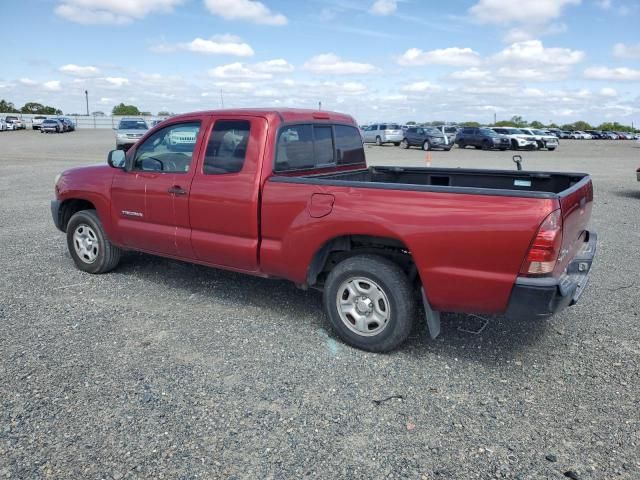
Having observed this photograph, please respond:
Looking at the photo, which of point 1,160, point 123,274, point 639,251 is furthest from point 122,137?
point 639,251

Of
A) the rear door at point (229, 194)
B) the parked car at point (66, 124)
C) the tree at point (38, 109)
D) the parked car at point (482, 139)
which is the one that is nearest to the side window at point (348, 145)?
the rear door at point (229, 194)

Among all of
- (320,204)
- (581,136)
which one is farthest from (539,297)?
(581,136)

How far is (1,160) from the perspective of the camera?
2239cm

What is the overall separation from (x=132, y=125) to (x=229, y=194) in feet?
88.5

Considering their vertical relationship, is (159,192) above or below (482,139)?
above

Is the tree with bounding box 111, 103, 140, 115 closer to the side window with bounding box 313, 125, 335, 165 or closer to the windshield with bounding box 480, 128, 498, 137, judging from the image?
the windshield with bounding box 480, 128, 498, 137

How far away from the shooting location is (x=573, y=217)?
3838 mm

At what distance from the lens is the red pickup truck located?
3521 millimetres

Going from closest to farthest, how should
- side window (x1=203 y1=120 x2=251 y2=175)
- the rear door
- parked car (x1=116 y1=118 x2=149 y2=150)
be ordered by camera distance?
1. the rear door
2. side window (x1=203 y1=120 x2=251 y2=175)
3. parked car (x1=116 y1=118 x2=149 y2=150)

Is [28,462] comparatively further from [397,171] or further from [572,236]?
[397,171]

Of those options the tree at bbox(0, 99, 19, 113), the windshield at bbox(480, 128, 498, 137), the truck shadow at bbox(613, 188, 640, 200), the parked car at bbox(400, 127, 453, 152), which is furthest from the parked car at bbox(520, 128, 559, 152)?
the tree at bbox(0, 99, 19, 113)

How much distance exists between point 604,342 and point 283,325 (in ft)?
8.63

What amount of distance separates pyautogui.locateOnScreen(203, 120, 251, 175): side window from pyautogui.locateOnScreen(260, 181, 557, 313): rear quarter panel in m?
0.65

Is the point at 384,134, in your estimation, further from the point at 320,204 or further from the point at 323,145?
the point at 320,204
